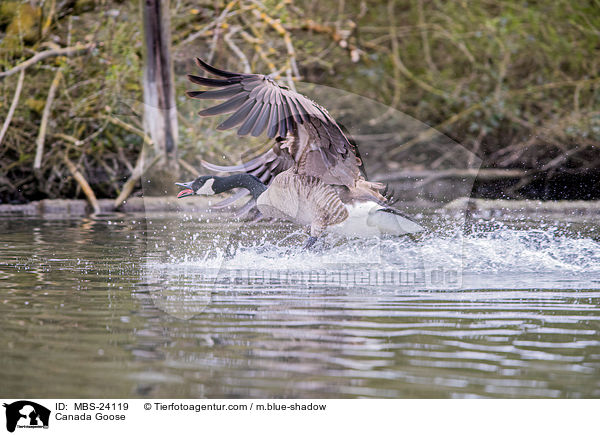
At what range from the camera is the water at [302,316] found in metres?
3.09

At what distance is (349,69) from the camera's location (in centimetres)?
1539

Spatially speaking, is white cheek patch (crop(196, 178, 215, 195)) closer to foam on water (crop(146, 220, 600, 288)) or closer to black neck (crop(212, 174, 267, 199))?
black neck (crop(212, 174, 267, 199))

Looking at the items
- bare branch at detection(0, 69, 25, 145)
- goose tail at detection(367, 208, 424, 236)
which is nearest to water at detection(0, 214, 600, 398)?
goose tail at detection(367, 208, 424, 236)

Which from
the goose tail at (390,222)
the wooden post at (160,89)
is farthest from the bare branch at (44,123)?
the goose tail at (390,222)

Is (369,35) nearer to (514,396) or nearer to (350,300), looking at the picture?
(350,300)

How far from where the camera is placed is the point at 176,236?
774 centimetres

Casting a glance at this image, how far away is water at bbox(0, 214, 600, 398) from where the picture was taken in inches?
122

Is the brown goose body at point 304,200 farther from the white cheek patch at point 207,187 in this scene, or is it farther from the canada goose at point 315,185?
the white cheek patch at point 207,187

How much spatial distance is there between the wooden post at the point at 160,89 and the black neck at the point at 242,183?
408 centimetres

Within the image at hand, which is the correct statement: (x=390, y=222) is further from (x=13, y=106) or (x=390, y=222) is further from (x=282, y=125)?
(x=13, y=106)

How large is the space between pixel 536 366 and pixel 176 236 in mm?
4886

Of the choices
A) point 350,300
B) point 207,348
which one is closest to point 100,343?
point 207,348
